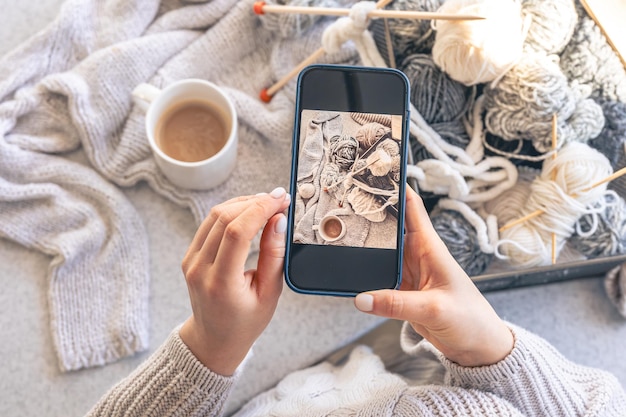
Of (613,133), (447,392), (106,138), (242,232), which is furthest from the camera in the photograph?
(106,138)

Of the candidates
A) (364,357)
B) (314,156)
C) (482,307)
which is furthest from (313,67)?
(364,357)

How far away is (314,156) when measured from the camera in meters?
0.51

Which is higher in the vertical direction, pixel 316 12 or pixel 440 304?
pixel 316 12

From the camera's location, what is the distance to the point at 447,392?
1.85 feet

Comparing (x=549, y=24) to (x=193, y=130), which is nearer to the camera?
(x=549, y=24)

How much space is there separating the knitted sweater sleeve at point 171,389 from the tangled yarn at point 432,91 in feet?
1.21

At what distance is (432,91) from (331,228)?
0.25m

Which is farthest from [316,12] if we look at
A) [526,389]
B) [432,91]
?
[526,389]

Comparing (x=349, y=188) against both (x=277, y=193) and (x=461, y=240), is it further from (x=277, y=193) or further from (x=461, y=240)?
(x=461, y=240)

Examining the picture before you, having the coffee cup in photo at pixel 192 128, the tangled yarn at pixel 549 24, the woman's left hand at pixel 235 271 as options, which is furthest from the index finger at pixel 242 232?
the tangled yarn at pixel 549 24

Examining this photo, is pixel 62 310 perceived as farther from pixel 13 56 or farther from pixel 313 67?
pixel 313 67

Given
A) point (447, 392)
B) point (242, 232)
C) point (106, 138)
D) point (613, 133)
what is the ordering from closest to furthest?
point (242, 232)
point (447, 392)
point (613, 133)
point (106, 138)

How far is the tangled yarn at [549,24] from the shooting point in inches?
25.1

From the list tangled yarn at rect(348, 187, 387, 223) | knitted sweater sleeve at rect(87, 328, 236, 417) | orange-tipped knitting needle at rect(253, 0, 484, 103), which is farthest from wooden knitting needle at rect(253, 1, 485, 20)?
knitted sweater sleeve at rect(87, 328, 236, 417)
